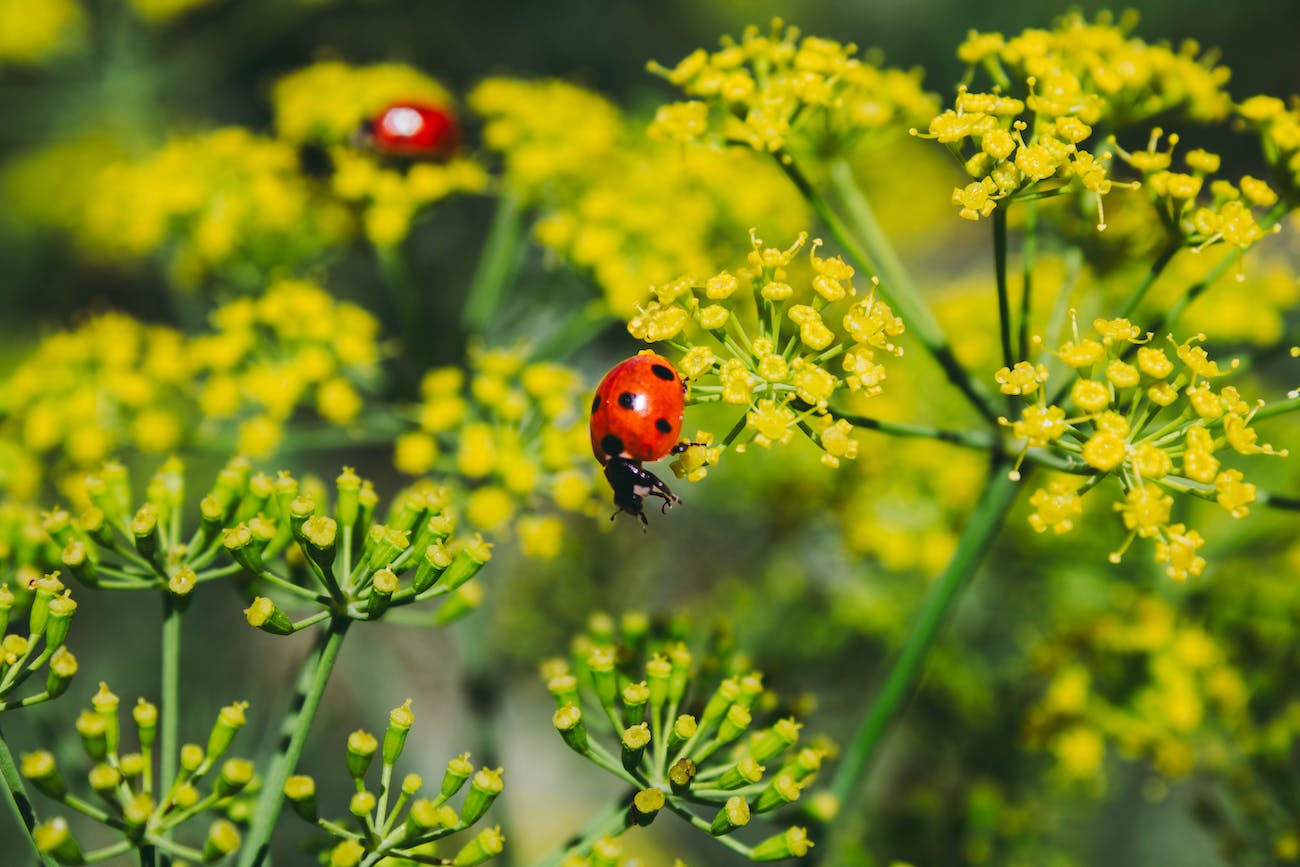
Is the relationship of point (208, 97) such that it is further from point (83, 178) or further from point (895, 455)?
point (895, 455)

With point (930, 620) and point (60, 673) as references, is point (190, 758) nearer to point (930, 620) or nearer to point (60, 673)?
point (60, 673)

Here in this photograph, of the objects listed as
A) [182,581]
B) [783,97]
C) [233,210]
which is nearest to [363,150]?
[233,210]

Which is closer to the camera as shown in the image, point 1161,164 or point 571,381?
point 1161,164

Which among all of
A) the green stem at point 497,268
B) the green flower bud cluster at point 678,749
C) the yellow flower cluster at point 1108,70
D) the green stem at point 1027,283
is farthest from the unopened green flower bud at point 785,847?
the green stem at point 497,268

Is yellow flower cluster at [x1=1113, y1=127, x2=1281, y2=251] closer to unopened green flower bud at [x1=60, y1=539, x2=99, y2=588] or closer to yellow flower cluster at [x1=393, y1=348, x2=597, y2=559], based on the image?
yellow flower cluster at [x1=393, y1=348, x2=597, y2=559]

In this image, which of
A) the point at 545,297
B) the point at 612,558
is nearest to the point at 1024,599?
the point at 612,558
